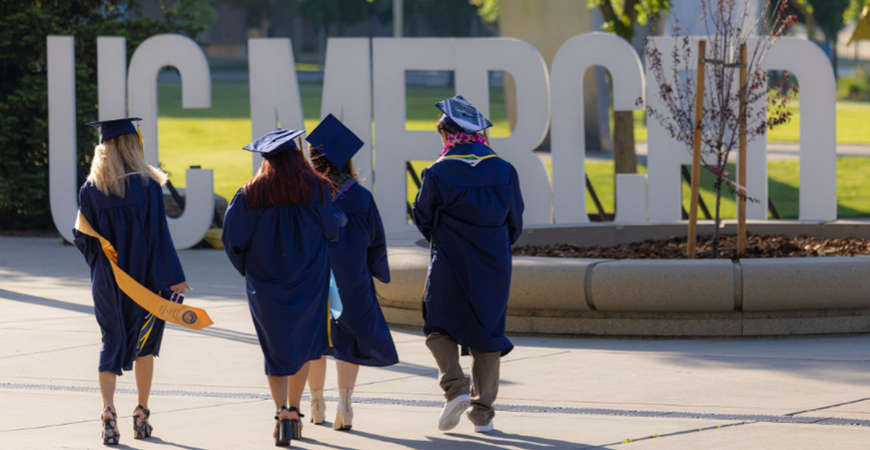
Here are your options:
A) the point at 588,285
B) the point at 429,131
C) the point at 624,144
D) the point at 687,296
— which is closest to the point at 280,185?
the point at 588,285

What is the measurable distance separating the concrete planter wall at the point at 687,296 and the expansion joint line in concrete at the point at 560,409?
1.89 m

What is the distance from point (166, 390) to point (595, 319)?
10.9 ft

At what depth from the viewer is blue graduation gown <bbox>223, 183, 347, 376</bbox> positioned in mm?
6328

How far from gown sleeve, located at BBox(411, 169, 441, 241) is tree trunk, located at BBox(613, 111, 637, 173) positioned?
995 cm

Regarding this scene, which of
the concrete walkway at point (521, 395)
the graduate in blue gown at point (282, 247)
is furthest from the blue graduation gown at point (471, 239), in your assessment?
the graduate in blue gown at point (282, 247)

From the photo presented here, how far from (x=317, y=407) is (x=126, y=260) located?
1306 mm

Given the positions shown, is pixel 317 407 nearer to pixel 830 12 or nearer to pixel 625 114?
pixel 625 114

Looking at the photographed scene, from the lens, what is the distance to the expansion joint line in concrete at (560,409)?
265 inches

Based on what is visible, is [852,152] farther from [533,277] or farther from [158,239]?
[158,239]

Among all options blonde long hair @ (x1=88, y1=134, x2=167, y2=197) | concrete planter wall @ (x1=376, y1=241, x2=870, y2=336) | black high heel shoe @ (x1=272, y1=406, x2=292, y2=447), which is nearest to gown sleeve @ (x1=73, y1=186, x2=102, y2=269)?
blonde long hair @ (x1=88, y1=134, x2=167, y2=197)

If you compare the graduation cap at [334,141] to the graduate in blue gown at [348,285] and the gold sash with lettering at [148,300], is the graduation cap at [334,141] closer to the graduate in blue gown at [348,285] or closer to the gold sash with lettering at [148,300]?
the graduate in blue gown at [348,285]

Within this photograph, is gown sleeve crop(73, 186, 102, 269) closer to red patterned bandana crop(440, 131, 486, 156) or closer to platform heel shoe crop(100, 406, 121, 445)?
platform heel shoe crop(100, 406, 121, 445)

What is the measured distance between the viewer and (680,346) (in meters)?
9.03

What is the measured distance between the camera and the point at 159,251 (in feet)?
21.8
